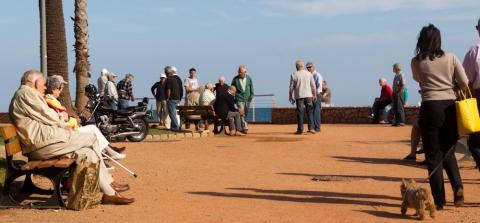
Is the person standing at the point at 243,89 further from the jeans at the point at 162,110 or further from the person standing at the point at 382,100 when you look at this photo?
the person standing at the point at 382,100

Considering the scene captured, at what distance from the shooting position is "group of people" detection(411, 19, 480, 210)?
7.45 metres

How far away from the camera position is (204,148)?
15609mm

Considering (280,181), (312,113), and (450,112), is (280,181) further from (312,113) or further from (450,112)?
(312,113)

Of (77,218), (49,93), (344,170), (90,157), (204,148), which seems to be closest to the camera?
(77,218)

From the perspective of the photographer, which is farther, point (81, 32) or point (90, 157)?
point (81, 32)

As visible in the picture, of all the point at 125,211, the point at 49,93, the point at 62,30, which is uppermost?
the point at 62,30

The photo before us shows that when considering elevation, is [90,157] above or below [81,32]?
below

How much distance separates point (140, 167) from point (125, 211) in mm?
3941

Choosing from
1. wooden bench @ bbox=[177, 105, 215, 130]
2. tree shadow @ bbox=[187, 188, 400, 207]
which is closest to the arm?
tree shadow @ bbox=[187, 188, 400, 207]

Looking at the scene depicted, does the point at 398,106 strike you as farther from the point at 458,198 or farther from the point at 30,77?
the point at 30,77

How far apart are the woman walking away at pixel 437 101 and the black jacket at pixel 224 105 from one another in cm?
1224

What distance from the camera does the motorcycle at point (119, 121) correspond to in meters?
17.1

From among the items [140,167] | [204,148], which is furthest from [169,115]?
[140,167]

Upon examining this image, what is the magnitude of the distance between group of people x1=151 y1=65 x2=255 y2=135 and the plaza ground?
321 cm
